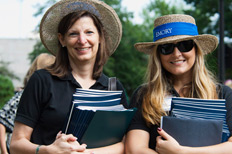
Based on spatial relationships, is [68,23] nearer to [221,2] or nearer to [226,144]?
[226,144]

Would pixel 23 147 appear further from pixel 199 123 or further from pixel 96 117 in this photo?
pixel 199 123

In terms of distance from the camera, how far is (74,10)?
259 cm

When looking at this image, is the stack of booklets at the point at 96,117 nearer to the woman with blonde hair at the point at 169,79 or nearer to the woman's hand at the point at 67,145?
the woman's hand at the point at 67,145

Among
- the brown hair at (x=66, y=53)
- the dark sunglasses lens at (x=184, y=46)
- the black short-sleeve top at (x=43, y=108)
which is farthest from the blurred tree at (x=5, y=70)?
the dark sunglasses lens at (x=184, y=46)

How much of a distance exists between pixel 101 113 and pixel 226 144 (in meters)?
0.96

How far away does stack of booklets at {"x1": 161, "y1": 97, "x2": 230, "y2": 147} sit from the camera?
2.07 metres

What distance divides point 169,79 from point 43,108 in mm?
1206

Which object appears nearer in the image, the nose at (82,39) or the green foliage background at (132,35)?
the nose at (82,39)

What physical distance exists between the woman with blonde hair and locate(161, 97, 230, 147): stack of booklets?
0.25 meters

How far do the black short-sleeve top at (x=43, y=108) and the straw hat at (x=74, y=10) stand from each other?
1.91ft

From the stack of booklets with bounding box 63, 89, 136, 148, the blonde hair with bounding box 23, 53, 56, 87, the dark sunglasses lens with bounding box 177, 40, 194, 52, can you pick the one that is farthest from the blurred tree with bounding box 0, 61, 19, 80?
the stack of booklets with bounding box 63, 89, 136, 148

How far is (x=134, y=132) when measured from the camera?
2412mm

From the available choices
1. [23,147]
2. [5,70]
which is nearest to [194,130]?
[23,147]

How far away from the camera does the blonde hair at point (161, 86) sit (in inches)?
97.5
